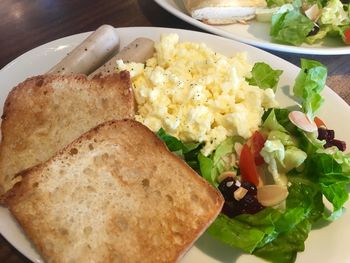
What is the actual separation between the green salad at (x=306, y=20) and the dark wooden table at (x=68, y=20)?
133 mm

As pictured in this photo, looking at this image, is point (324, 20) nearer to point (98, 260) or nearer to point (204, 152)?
point (204, 152)

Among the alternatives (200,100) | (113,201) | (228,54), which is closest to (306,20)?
(228,54)

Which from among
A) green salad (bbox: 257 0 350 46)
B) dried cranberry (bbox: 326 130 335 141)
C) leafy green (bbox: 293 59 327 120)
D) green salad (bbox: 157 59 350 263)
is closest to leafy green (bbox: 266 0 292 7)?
green salad (bbox: 257 0 350 46)

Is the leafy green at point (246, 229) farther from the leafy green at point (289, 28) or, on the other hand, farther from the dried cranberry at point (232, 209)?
the leafy green at point (289, 28)

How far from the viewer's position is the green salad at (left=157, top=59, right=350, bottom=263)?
1810mm

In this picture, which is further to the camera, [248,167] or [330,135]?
[330,135]

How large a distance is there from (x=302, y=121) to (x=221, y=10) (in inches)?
48.8

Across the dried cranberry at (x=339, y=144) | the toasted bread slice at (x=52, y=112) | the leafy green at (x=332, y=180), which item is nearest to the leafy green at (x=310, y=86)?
the dried cranberry at (x=339, y=144)

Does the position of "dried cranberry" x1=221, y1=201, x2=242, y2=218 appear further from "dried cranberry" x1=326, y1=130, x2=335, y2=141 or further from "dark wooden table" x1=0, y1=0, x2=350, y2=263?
"dark wooden table" x1=0, y1=0, x2=350, y2=263

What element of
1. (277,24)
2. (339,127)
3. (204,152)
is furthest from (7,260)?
(277,24)

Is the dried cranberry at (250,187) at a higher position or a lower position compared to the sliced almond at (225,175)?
lower

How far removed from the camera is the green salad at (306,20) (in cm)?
290

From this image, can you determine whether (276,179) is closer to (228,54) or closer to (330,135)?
(330,135)

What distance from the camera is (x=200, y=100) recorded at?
206 centimetres
